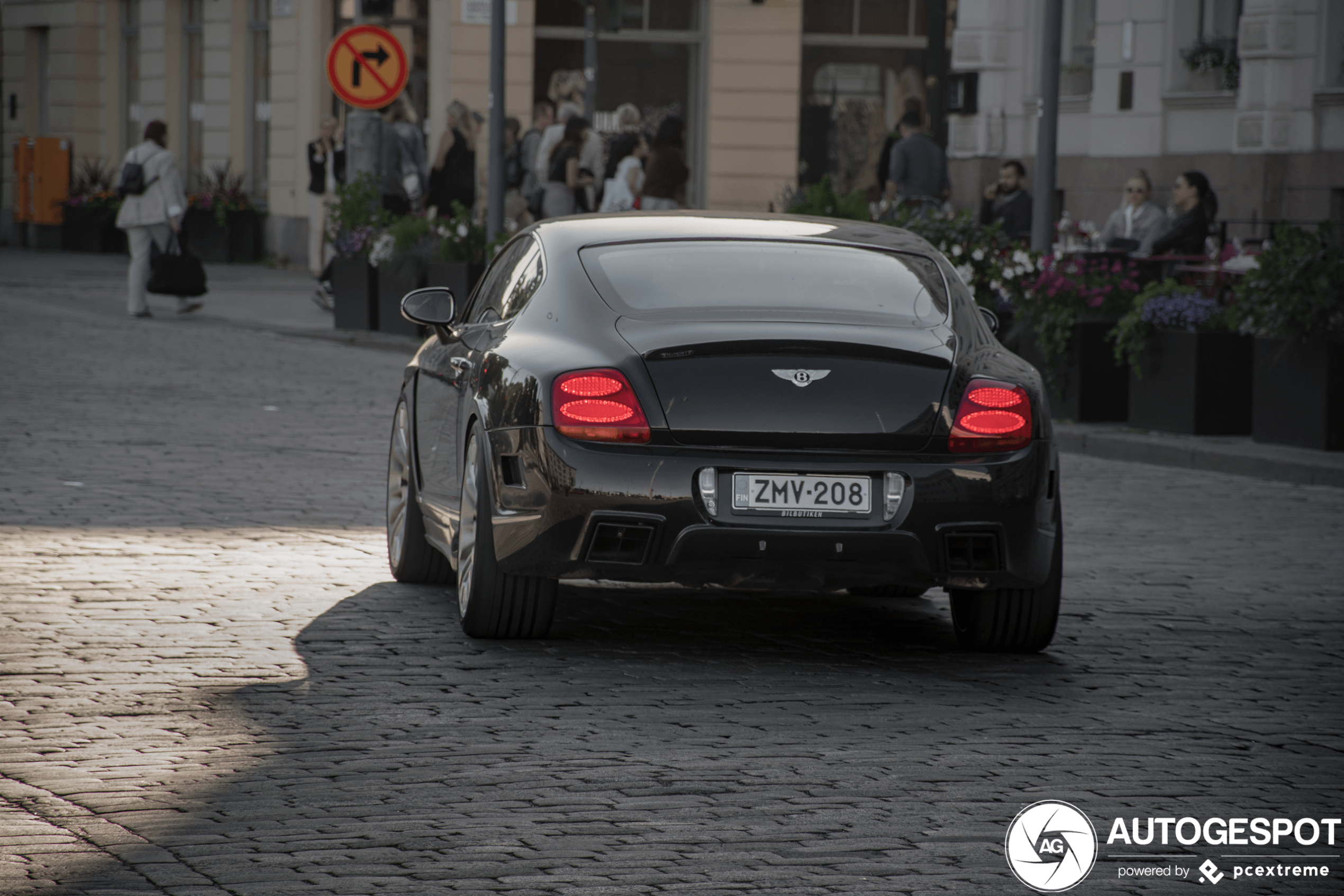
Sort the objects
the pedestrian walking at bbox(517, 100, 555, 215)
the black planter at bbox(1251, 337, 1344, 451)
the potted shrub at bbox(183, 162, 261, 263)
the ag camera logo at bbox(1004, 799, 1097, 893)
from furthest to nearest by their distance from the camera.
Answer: the potted shrub at bbox(183, 162, 261, 263)
the pedestrian walking at bbox(517, 100, 555, 215)
the black planter at bbox(1251, 337, 1344, 451)
the ag camera logo at bbox(1004, 799, 1097, 893)

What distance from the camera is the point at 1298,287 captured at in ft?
43.7

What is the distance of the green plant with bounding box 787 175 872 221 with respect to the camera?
58.8ft

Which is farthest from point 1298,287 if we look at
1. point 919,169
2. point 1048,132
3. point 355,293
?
point 355,293

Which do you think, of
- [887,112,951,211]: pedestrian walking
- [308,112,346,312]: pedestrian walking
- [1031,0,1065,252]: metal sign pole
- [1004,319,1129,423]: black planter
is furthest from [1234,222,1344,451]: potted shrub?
[308,112,346,312]: pedestrian walking

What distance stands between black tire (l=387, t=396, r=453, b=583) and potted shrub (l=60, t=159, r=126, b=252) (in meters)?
31.0

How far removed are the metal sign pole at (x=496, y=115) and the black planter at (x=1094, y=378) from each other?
7.59 meters

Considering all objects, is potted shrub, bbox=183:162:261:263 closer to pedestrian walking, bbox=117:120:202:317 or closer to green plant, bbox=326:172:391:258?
pedestrian walking, bbox=117:120:202:317

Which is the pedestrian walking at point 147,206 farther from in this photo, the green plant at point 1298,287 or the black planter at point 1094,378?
the green plant at point 1298,287

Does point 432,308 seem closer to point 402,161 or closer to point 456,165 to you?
point 402,161

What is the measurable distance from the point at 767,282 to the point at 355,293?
1545 centimetres

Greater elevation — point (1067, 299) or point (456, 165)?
point (456, 165)

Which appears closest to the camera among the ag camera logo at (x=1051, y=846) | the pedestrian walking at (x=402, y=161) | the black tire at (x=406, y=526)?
the ag camera logo at (x=1051, y=846)

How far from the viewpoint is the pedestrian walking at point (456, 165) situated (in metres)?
25.4

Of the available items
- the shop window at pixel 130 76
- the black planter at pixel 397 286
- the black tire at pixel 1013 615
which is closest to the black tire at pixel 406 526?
the black tire at pixel 1013 615
